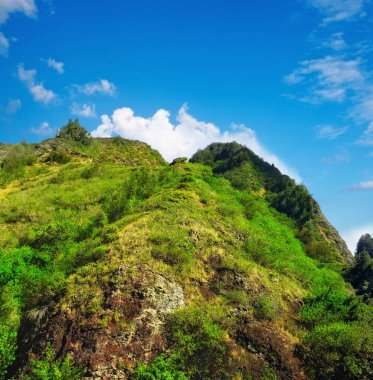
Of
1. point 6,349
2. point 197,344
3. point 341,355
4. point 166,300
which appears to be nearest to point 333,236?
point 341,355

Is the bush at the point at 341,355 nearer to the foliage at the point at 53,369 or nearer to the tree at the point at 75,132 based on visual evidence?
the foliage at the point at 53,369

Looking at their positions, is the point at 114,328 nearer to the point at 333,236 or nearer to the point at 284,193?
the point at 284,193

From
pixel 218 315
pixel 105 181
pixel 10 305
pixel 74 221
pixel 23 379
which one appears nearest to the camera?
pixel 23 379

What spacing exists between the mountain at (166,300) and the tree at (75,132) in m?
53.7

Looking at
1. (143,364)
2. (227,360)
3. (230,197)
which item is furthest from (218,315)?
(230,197)

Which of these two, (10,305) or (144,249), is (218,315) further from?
(10,305)

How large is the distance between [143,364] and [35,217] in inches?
1174

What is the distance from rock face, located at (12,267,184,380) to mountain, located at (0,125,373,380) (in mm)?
66

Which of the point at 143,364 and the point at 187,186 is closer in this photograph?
the point at 143,364

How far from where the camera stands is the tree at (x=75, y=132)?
9875cm

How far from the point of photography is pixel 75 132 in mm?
99312

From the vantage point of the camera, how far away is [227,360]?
22.0 m

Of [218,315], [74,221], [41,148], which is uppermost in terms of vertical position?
[41,148]

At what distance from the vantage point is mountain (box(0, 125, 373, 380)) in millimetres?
21266
